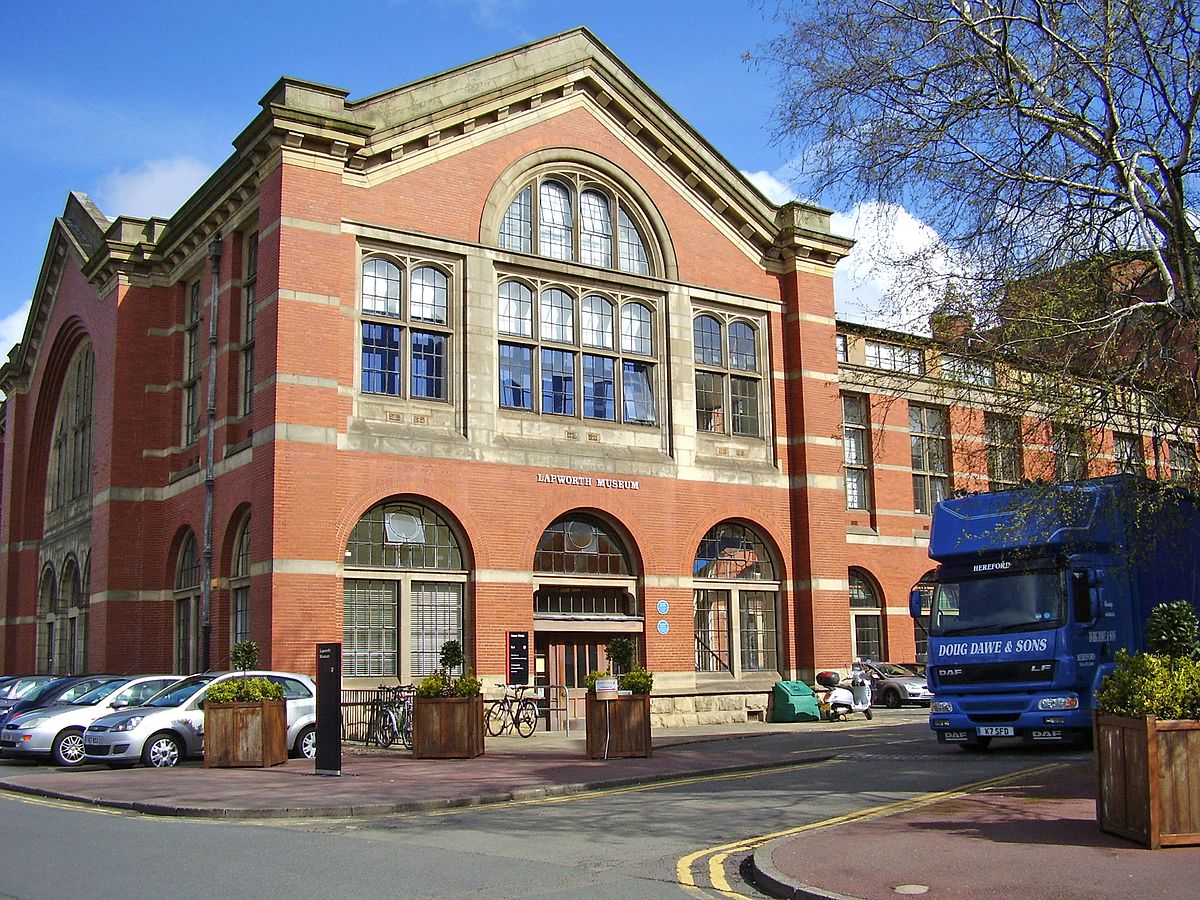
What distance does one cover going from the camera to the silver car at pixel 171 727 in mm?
19672

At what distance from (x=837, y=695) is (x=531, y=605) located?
25.8 feet

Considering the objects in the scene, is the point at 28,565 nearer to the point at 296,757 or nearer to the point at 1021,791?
the point at 296,757

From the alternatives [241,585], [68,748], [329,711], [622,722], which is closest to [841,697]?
[622,722]

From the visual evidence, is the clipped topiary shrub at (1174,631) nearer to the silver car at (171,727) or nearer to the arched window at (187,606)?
the silver car at (171,727)

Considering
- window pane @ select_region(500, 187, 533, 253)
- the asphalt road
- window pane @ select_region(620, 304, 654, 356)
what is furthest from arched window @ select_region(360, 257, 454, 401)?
the asphalt road

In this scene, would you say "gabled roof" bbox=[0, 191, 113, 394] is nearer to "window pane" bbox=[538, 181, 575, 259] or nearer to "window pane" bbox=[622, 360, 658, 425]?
"window pane" bbox=[538, 181, 575, 259]

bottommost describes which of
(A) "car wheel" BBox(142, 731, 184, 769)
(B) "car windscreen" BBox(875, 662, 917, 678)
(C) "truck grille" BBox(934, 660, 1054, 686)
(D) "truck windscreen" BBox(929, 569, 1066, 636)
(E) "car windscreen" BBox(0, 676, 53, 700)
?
(A) "car wheel" BBox(142, 731, 184, 769)

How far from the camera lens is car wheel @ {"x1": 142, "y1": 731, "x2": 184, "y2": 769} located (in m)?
19.7

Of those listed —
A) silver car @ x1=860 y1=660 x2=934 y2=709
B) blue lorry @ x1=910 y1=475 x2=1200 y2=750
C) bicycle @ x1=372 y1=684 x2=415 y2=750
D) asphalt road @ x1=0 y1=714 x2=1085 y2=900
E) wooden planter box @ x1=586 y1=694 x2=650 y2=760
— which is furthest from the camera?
silver car @ x1=860 y1=660 x2=934 y2=709

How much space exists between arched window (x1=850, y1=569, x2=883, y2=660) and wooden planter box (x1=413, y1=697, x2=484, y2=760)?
20605 millimetres

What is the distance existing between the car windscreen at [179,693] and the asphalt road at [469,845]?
4.16 metres

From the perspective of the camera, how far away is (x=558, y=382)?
29172 millimetres

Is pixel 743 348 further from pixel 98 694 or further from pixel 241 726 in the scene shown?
pixel 98 694

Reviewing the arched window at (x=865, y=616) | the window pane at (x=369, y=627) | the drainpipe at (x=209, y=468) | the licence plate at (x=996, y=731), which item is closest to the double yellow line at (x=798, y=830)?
the licence plate at (x=996, y=731)
